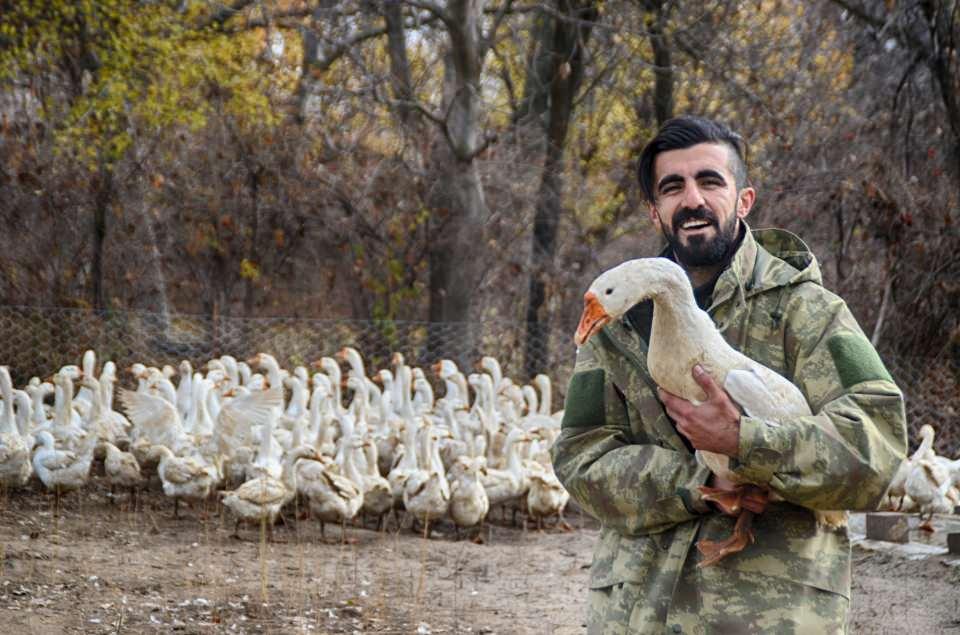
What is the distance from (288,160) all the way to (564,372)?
4.49 metres

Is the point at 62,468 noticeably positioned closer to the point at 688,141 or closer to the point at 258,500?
the point at 258,500

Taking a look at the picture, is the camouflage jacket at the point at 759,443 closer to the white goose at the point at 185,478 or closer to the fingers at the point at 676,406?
the fingers at the point at 676,406

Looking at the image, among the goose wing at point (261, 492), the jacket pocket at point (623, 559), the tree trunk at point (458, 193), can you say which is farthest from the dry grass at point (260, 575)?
the tree trunk at point (458, 193)

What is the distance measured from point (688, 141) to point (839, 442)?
32.4 inches

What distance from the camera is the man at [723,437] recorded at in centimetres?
241

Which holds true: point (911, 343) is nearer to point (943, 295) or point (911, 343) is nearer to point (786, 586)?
point (943, 295)

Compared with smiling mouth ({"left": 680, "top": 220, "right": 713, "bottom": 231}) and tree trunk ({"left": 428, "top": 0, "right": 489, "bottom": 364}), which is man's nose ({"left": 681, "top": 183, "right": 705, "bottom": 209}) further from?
tree trunk ({"left": 428, "top": 0, "right": 489, "bottom": 364})

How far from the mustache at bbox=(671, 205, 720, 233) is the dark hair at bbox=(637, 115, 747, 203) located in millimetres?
145

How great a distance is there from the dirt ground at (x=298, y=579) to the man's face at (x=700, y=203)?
394 centimetres

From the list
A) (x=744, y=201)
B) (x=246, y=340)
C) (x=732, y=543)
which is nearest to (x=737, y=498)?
(x=732, y=543)

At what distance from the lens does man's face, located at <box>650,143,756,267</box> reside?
9.03ft

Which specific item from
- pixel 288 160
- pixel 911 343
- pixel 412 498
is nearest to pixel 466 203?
pixel 288 160

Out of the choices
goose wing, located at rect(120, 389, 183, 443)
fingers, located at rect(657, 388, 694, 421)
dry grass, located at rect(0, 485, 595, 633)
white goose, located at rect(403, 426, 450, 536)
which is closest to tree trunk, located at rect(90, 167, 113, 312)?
goose wing, located at rect(120, 389, 183, 443)

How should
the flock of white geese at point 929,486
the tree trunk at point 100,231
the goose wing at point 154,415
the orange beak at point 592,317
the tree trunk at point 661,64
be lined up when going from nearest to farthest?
1. the orange beak at point 592,317
2. the flock of white geese at point 929,486
3. the goose wing at point 154,415
4. the tree trunk at point 100,231
5. the tree trunk at point 661,64
